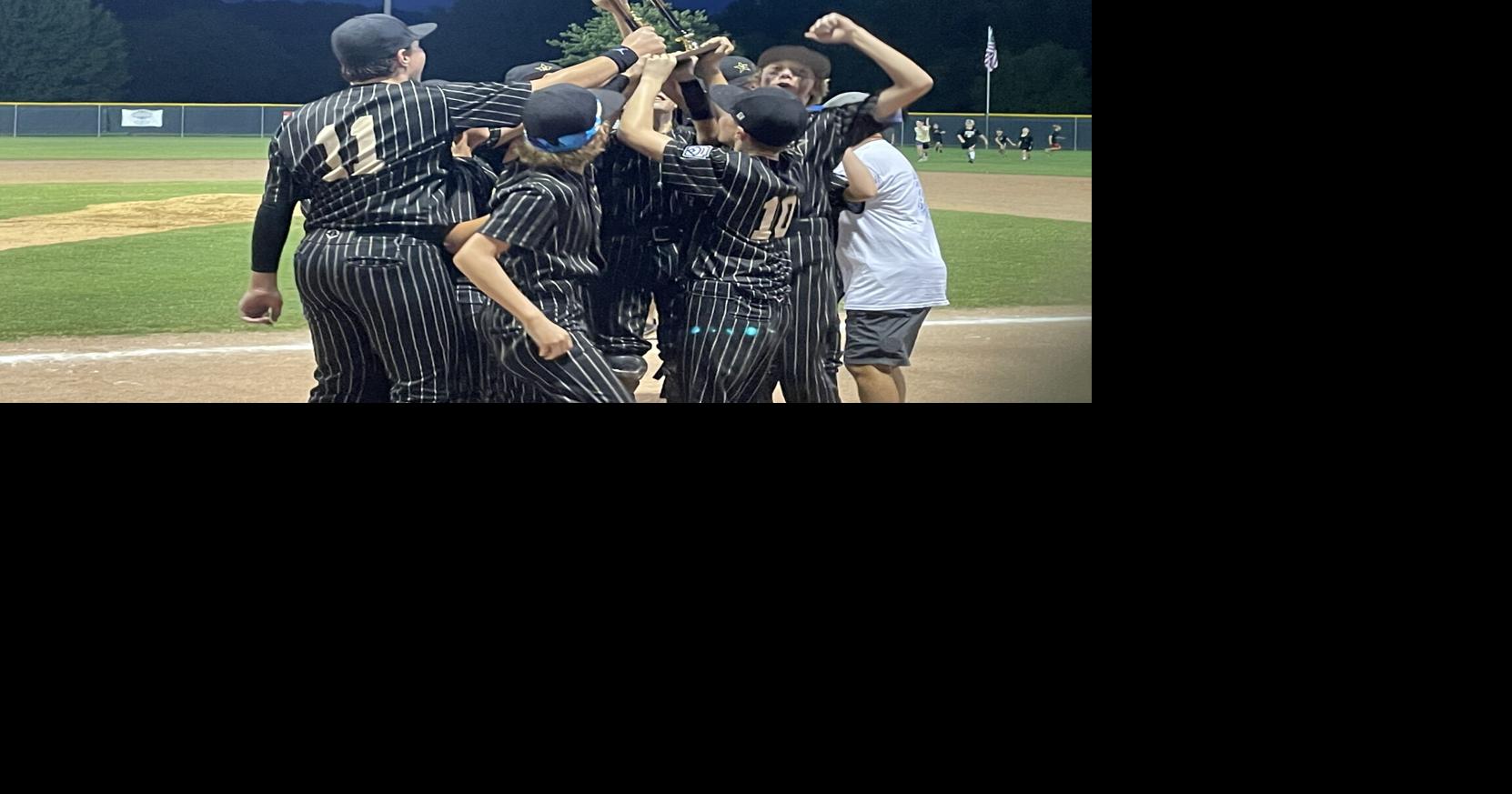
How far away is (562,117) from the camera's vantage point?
4453 mm

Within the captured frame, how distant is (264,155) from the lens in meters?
4.64

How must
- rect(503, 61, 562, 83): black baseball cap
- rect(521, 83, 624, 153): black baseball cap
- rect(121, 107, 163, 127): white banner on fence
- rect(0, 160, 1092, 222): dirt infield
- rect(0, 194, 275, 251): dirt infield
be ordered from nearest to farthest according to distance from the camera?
1. rect(521, 83, 624, 153): black baseball cap
2. rect(503, 61, 562, 83): black baseball cap
3. rect(0, 160, 1092, 222): dirt infield
4. rect(0, 194, 275, 251): dirt infield
5. rect(121, 107, 163, 127): white banner on fence

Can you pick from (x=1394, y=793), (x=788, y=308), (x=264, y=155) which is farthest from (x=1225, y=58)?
(x=264, y=155)

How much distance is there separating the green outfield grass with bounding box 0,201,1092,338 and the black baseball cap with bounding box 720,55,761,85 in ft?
2.83

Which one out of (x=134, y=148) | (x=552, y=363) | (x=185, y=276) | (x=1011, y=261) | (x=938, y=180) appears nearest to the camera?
(x=552, y=363)

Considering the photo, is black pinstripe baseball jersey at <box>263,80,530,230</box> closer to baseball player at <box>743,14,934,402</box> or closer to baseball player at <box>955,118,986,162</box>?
baseball player at <box>743,14,934,402</box>

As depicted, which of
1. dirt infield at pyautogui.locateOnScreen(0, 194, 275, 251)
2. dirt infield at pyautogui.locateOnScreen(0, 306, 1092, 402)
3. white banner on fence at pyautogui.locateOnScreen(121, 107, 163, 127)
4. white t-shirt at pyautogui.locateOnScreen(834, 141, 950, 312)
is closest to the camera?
white t-shirt at pyautogui.locateOnScreen(834, 141, 950, 312)

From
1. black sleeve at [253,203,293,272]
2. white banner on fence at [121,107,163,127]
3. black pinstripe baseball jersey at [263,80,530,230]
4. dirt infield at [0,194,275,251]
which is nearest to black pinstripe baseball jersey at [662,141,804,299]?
black pinstripe baseball jersey at [263,80,530,230]

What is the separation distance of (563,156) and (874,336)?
1.12 metres

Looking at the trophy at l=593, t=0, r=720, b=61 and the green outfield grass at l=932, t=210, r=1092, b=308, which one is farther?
the green outfield grass at l=932, t=210, r=1092, b=308

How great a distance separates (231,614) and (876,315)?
2.09 meters

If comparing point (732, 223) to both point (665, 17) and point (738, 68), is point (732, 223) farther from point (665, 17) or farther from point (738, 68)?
point (665, 17)

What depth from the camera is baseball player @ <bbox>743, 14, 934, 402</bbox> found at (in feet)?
15.1

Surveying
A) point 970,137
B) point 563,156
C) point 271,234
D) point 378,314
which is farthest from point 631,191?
point 970,137
